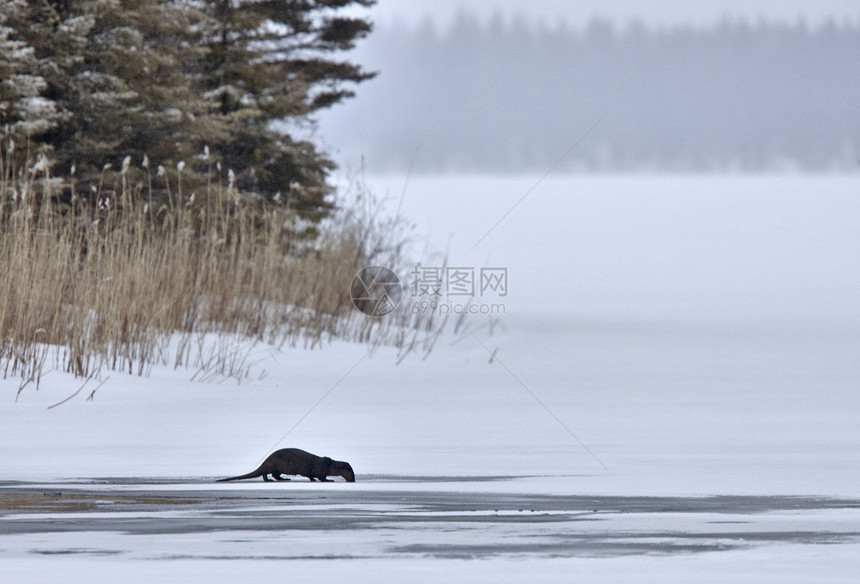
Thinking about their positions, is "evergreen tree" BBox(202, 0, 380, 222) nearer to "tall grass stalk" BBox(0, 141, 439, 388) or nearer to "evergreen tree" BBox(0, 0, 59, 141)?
"tall grass stalk" BBox(0, 141, 439, 388)

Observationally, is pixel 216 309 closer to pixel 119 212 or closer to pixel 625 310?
pixel 119 212

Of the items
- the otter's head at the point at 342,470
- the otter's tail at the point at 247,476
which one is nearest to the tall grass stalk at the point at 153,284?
the otter's tail at the point at 247,476

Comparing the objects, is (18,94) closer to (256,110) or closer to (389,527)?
(256,110)

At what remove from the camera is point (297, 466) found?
3.79 meters

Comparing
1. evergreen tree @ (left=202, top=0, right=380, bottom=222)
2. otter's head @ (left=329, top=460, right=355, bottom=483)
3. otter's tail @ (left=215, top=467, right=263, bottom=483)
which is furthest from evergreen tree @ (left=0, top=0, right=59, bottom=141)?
otter's head @ (left=329, top=460, right=355, bottom=483)

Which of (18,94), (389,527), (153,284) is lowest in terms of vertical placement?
(389,527)

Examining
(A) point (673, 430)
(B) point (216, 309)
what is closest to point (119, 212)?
(B) point (216, 309)

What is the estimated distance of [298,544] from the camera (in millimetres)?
2680

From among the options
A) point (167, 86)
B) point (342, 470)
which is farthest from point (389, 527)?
point (167, 86)

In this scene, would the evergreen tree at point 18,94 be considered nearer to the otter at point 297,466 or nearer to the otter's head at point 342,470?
the otter at point 297,466

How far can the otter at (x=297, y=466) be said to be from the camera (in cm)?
375

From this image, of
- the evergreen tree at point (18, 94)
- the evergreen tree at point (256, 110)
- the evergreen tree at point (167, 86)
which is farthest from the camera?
the evergreen tree at point (256, 110)

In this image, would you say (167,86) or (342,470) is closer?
(342,470)

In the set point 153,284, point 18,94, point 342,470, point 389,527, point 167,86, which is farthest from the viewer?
point 167,86
